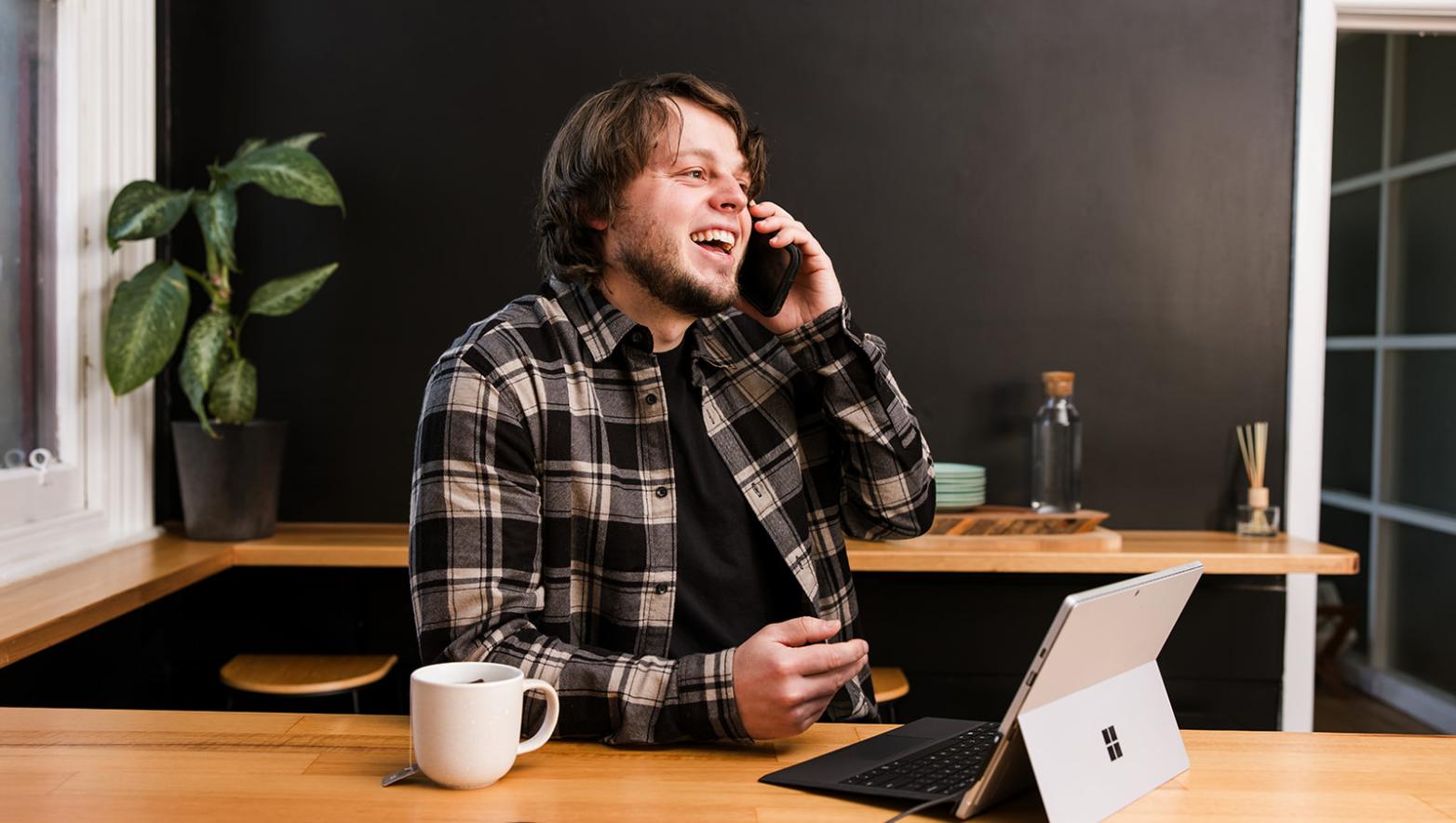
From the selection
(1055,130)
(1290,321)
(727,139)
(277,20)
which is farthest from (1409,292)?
(277,20)

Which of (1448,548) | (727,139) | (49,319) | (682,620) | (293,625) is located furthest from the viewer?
(1448,548)

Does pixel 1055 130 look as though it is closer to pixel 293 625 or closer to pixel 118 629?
pixel 293 625

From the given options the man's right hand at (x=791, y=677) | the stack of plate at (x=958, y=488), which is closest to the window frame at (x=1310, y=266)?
the stack of plate at (x=958, y=488)

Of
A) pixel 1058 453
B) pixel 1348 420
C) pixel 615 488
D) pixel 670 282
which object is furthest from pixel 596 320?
pixel 1348 420

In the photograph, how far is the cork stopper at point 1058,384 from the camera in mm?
2855

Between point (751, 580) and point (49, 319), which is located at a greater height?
point (49, 319)

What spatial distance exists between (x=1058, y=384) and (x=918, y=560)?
63 cm

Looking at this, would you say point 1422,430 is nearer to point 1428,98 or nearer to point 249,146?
point 1428,98

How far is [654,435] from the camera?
1.58 metres

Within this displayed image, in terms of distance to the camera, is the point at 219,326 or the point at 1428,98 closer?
the point at 219,326

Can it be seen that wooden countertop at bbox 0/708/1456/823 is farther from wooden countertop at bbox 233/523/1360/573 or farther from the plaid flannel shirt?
wooden countertop at bbox 233/523/1360/573

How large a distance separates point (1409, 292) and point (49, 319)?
3969mm

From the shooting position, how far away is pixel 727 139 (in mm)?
1701

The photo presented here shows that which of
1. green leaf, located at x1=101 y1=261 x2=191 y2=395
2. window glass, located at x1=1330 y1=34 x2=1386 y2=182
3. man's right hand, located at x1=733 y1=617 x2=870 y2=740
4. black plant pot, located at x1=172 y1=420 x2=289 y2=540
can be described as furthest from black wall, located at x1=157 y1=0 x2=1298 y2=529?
man's right hand, located at x1=733 y1=617 x2=870 y2=740
